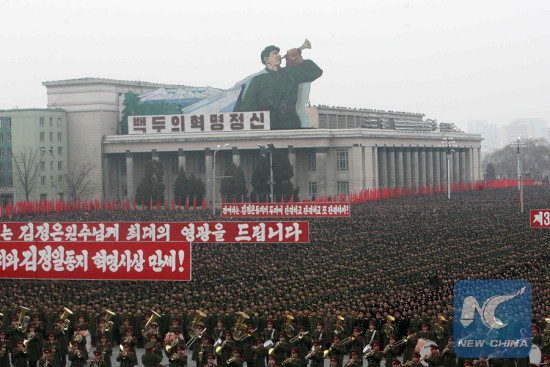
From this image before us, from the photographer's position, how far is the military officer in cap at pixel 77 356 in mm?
19250

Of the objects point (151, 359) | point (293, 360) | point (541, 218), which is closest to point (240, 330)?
point (151, 359)

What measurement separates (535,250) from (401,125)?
6814cm

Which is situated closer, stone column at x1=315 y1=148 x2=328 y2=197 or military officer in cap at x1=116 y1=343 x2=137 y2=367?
military officer in cap at x1=116 y1=343 x2=137 y2=367

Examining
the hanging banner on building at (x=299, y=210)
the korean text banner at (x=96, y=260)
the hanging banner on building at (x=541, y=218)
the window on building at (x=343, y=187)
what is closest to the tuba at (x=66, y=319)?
the korean text banner at (x=96, y=260)

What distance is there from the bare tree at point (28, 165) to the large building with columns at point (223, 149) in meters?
5.38

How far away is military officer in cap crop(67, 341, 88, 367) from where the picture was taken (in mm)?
19250

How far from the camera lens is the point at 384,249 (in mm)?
39469

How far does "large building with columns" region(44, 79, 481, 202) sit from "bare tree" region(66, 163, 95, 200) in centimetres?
95

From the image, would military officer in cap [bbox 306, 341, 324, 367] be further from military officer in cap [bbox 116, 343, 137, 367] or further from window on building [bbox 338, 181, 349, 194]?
window on building [bbox 338, 181, 349, 194]

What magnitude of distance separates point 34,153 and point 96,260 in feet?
244

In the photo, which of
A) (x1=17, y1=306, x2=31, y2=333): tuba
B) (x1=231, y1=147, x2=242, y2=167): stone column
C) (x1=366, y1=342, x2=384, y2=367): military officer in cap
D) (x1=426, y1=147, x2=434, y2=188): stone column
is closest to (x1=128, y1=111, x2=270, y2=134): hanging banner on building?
(x1=231, y1=147, x2=242, y2=167): stone column

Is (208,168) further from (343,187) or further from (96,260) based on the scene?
(96,260)

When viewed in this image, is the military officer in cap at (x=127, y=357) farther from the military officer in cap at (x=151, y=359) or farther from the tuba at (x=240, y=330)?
the tuba at (x=240, y=330)

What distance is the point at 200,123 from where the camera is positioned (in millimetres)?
96875
